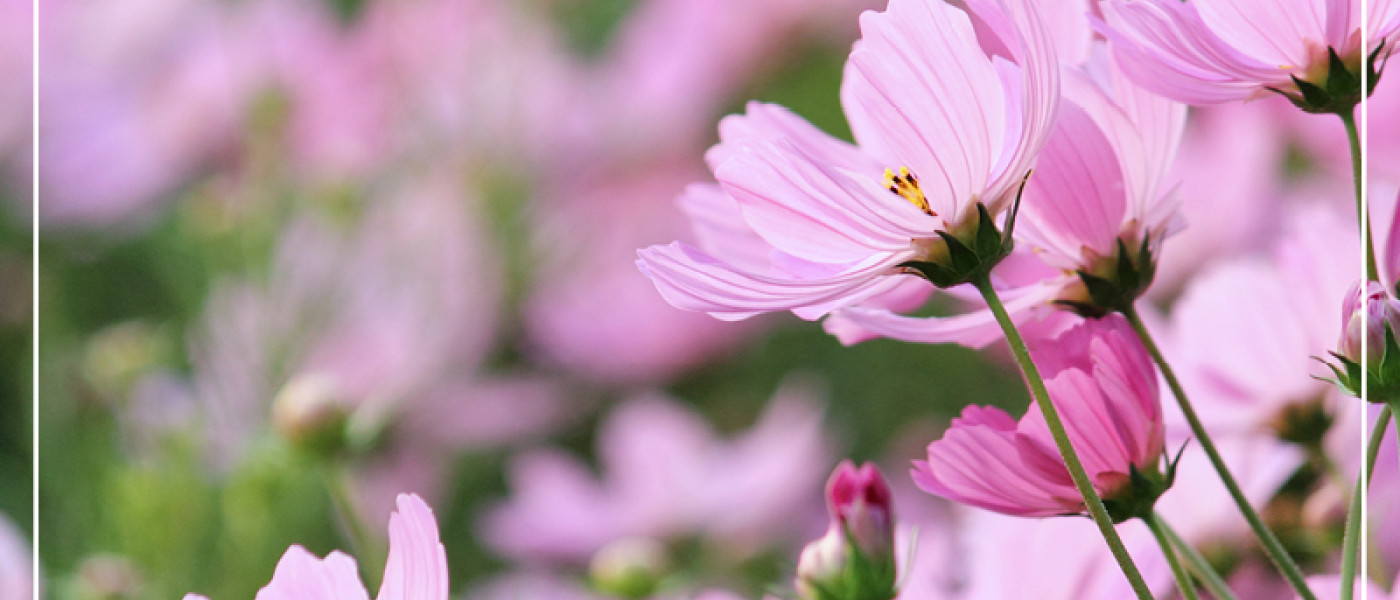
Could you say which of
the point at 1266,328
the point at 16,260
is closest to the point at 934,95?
the point at 1266,328

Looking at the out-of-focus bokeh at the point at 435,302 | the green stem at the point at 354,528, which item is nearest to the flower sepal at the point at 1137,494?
the green stem at the point at 354,528

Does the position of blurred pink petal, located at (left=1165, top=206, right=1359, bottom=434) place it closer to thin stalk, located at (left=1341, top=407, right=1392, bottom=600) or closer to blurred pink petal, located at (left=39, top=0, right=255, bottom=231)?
thin stalk, located at (left=1341, top=407, right=1392, bottom=600)

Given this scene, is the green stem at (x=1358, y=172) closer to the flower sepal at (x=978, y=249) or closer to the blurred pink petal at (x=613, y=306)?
the flower sepal at (x=978, y=249)

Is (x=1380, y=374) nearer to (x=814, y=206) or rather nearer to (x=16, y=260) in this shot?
(x=814, y=206)

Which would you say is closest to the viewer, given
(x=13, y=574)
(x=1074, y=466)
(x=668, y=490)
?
(x=1074, y=466)

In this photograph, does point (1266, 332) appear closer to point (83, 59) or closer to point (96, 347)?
point (96, 347)
